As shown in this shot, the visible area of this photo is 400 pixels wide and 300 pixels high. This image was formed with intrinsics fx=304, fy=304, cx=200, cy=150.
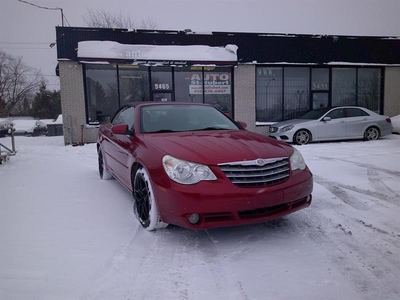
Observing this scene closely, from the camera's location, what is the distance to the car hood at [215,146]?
9.76 ft

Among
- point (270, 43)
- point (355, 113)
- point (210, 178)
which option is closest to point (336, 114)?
point (355, 113)

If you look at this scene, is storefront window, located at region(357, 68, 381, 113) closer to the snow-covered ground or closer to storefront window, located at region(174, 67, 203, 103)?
storefront window, located at region(174, 67, 203, 103)

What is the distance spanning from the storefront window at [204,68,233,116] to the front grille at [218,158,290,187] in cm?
1066

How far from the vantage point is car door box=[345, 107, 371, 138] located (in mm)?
11336

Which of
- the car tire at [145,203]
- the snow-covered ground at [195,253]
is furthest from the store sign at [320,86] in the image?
the car tire at [145,203]

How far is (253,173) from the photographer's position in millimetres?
2926

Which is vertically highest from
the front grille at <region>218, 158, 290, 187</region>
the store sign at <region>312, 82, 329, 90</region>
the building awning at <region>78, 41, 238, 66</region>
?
the building awning at <region>78, 41, 238, 66</region>

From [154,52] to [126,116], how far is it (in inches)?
325

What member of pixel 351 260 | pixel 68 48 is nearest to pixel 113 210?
pixel 351 260

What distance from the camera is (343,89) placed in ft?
48.7

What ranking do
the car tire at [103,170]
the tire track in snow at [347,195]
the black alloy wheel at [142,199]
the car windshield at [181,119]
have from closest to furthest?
the black alloy wheel at [142,199] < the car windshield at [181,119] < the tire track in snow at [347,195] < the car tire at [103,170]

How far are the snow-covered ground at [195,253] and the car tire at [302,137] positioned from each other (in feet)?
20.5

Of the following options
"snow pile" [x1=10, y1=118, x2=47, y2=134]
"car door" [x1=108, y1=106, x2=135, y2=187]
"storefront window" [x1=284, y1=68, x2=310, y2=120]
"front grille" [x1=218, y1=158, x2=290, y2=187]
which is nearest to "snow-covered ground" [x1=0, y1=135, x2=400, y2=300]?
"car door" [x1=108, y1=106, x2=135, y2=187]

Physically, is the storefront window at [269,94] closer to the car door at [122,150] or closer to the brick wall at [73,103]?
the brick wall at [73,103]
